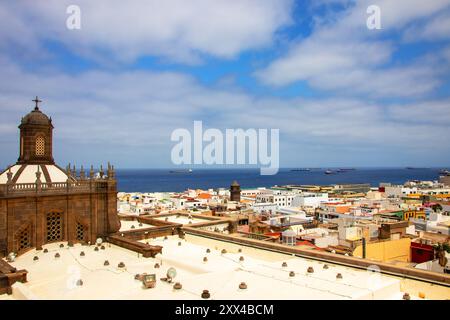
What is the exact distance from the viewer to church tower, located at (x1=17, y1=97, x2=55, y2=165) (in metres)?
26.1

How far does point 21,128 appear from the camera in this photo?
26.4m

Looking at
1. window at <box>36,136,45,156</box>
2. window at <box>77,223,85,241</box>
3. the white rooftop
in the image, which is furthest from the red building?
window at <box>36,136,45,156</box>

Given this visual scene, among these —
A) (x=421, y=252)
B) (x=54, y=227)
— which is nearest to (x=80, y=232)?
(x=54, y=227)

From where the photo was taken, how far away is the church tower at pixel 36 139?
2612cm

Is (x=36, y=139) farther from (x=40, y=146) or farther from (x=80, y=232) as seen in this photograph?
(x=80, y=232)

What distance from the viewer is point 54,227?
80.5ft

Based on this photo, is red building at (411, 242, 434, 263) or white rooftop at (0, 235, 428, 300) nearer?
white rooftop at (0, 235, 428, 300)

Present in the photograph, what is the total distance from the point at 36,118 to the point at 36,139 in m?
1.49

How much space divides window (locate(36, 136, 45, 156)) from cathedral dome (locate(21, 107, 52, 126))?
1119 mm

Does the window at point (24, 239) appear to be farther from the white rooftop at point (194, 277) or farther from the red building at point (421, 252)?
the red building at point (421, 252)

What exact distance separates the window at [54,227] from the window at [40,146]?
475 cm

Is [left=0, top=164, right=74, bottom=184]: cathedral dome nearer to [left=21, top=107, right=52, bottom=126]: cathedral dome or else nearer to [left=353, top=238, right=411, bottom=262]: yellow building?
[left=21, top=107, right=52, bottom=126]: cathedral dome

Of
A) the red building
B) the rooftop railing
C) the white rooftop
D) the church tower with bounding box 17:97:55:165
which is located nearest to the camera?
the white rooftop
